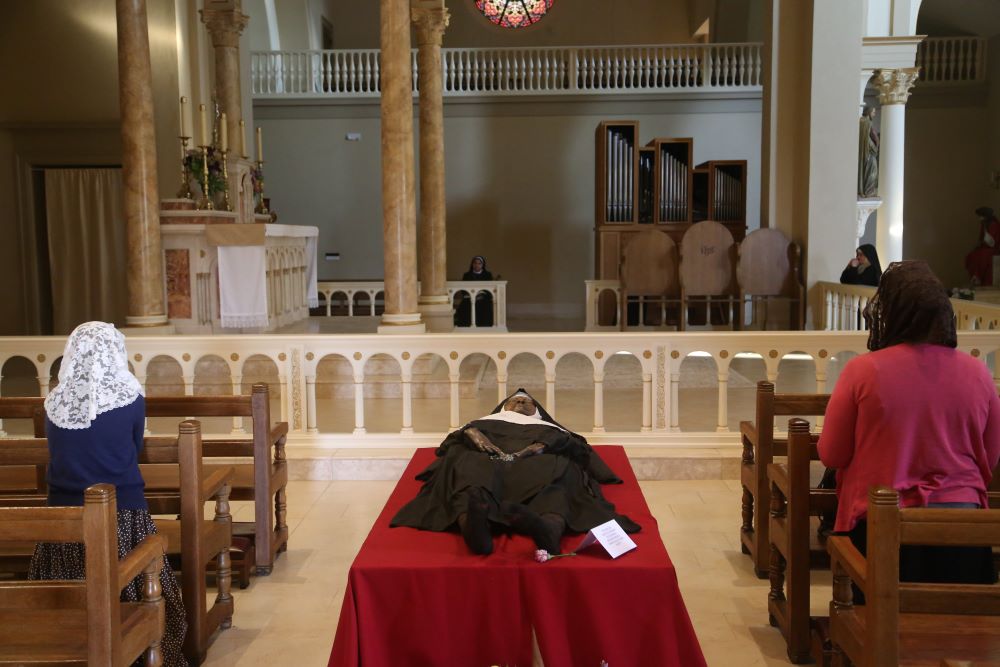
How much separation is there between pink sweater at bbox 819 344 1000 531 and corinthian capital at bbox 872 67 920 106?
12.1 meters

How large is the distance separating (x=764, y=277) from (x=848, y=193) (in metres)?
1.33

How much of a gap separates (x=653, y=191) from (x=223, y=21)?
6.57 metres

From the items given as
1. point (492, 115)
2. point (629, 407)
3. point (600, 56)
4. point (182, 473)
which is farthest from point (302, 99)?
point (182, 473)

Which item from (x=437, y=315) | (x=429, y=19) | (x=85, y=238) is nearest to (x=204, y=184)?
(x=437, y=315)

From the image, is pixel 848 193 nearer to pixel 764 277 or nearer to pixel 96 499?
pixel 764 277

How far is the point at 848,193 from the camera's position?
10945 millimetres

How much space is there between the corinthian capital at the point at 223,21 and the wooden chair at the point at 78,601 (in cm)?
976

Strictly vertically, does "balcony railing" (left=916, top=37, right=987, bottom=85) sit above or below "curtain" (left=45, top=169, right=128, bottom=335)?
above

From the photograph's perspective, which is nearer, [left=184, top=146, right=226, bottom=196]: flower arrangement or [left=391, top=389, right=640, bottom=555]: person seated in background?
[left=391, top=389, right=640, bottom=555]: person seated in background

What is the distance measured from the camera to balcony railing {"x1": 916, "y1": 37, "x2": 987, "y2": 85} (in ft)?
61.5

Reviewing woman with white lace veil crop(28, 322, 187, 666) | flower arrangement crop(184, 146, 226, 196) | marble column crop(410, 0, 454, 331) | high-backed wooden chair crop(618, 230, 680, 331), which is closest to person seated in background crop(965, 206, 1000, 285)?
high-backed wooden chair crop(618, 230, 680, 331)

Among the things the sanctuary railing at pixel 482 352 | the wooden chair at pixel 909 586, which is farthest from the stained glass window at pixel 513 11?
the wooden chair at pixel 909 586

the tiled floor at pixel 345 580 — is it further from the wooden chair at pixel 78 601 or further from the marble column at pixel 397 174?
the marble column at pixel 397 174

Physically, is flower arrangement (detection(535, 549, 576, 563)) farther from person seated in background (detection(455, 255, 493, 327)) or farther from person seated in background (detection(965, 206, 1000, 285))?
person seated in background (detection(965, 206, 1000, 285))
